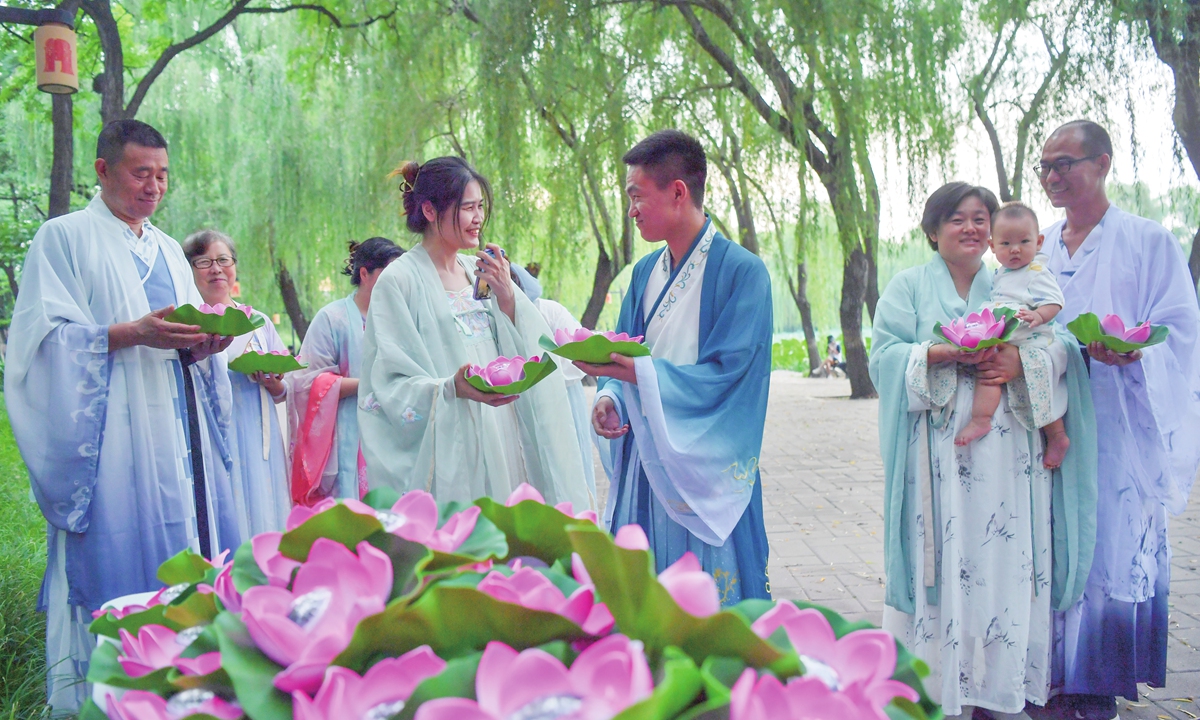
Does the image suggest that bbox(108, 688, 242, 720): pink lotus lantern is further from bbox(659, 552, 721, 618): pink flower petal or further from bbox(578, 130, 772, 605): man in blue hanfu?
bbox(578, 130, 772, 605): man in blue hanfu

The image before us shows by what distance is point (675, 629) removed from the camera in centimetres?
66

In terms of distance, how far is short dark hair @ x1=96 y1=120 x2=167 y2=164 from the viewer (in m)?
2.82

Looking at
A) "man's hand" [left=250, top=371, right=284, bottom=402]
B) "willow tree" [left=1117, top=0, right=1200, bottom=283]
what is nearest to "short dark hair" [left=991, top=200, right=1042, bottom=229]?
"man's hand" [left=250, top=371, right=284, bottom=402]

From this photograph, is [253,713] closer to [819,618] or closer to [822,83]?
[819,618]

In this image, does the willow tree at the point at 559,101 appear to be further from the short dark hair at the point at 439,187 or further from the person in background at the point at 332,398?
the short dark hair at the point at 439,187

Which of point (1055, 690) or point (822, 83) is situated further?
point (822, 83)

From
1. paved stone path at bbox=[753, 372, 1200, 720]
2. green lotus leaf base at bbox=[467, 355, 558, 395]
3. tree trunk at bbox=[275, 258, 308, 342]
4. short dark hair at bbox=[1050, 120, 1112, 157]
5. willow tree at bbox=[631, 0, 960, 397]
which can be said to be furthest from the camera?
tree trunk at bbox=[275, 258, 308, 342]

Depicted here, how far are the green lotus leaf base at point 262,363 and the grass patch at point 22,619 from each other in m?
1.09

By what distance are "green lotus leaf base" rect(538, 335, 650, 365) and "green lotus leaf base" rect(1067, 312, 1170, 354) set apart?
1.38m

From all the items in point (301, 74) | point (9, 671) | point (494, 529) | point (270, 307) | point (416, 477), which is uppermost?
point (301, 74)

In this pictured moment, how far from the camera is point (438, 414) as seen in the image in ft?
8.58

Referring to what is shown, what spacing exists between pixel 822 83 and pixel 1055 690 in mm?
7067

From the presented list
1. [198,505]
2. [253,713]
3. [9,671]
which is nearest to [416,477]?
[198,505]

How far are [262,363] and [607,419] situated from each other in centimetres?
153
